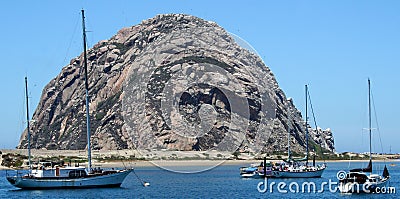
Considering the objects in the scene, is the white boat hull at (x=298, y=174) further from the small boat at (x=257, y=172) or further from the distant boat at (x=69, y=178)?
the distant boat at (x=69, y=178)

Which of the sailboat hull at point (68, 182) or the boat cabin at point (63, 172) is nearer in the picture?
the sailboat hull at point (68, 182)

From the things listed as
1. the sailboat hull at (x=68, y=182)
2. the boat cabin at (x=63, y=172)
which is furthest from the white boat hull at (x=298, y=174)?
the boat cabin at (x=63, y=172)

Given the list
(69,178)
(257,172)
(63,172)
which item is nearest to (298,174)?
(257,172)

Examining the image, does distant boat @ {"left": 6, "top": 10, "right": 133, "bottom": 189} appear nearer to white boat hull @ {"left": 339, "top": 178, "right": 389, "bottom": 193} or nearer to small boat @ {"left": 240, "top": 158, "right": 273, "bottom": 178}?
white boat hull @ {"left": 339, "top": 178, "right": 389, "bottom": 193}

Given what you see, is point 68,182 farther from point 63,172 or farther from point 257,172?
Answer: point 257,172

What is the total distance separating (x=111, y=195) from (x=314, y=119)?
6017cm

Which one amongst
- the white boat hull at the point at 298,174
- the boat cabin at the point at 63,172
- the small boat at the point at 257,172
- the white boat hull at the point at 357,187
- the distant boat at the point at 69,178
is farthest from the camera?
the small boat at the point at 257,172

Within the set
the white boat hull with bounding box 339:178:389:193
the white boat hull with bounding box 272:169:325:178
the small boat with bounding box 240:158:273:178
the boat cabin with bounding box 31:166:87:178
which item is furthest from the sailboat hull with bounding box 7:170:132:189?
the small boat with bounding box 240:158:273:178

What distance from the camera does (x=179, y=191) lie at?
95.6 metres

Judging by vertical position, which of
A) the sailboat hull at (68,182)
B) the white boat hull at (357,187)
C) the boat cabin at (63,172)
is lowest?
the white boat hull at (357,187)

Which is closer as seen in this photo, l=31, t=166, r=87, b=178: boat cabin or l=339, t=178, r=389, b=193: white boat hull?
l=339, t=178, r=389, b=193: white boat hull

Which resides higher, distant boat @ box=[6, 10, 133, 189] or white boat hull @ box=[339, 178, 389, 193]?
distant boat @ box=[6, 10, 133, 189]

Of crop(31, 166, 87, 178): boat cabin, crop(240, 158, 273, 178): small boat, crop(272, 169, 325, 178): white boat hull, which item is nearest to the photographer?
crop(31, 166, 87, 178): boat cabin

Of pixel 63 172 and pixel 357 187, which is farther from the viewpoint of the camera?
pixel 63 172
